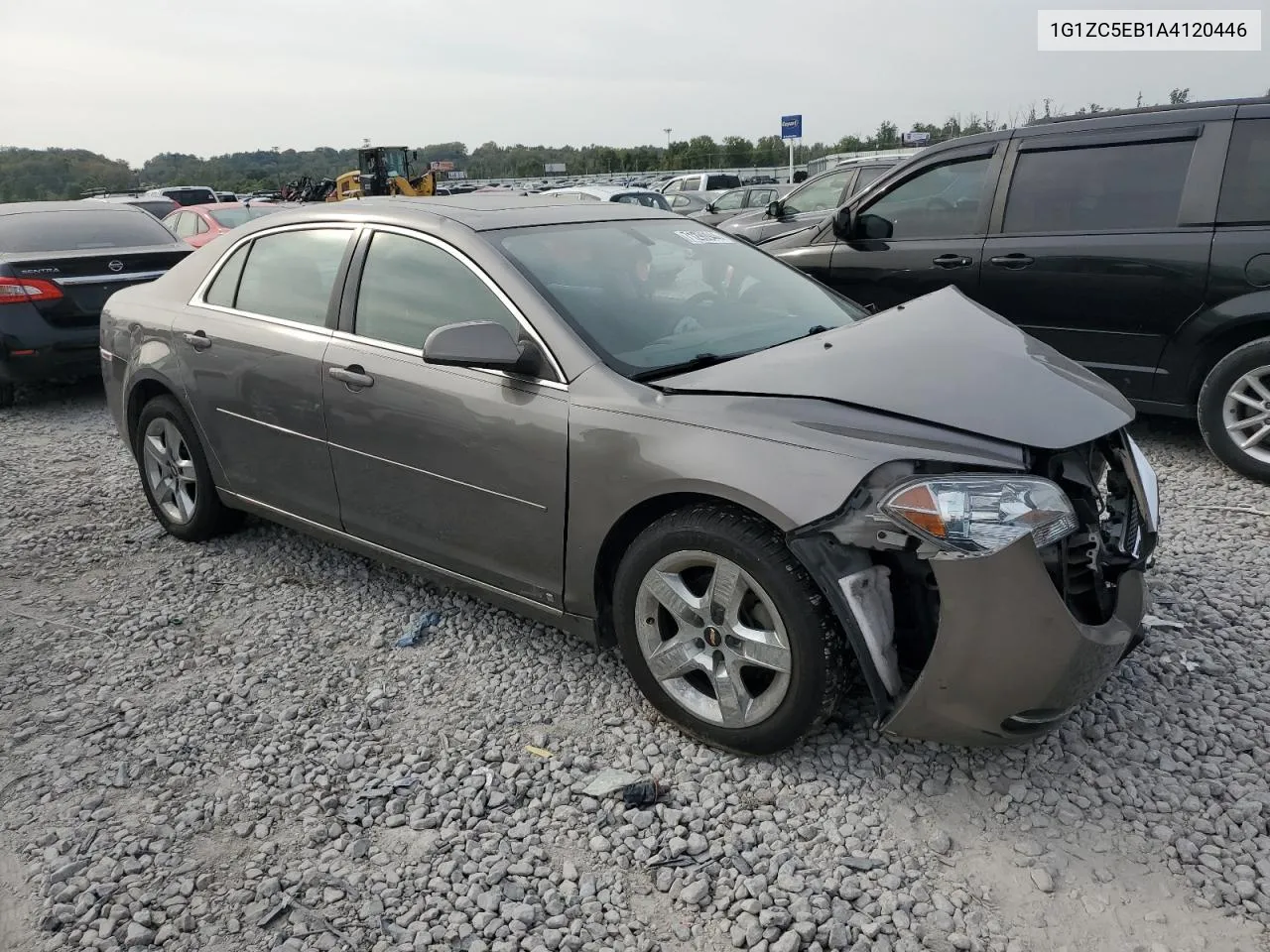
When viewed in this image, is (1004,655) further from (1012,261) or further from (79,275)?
(79,275)

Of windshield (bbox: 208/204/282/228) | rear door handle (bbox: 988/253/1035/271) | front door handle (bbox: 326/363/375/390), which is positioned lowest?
front door handle (bbox: 326/363/375/390)

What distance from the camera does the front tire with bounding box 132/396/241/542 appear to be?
4.52 meters

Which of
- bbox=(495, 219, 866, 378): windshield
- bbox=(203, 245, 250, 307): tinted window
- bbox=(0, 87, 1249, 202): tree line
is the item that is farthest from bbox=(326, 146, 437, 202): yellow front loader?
bbox=(495, 219, 866, 378): windshield

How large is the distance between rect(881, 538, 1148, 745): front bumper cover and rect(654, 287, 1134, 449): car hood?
395mm

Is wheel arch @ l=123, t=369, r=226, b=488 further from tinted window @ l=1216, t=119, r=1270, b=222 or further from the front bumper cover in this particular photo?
tinted window @ l=1216, t=119, r=1270, b=222

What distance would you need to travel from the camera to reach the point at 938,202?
6.07m

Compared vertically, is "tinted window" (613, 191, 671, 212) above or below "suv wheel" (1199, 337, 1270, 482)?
above

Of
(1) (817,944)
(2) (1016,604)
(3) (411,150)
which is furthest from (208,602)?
(3) (411,150)

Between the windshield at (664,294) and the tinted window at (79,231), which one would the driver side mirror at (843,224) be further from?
the tinted window at (79,231)

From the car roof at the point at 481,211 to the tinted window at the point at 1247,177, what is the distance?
3.02 metres

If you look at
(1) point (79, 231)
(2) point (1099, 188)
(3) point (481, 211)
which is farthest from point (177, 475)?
(2) point (1099, 188)

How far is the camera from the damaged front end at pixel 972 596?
2371 mm

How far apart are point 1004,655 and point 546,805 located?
135 cm

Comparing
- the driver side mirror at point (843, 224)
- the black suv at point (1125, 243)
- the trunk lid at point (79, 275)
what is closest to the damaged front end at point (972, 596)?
the black suv at point (1125, 243)
